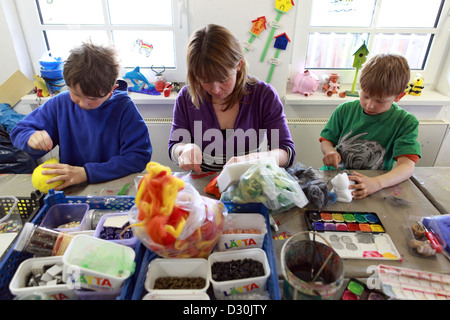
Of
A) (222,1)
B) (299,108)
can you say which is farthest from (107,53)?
(299,108)

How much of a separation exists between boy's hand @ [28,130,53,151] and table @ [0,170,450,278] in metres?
0.13

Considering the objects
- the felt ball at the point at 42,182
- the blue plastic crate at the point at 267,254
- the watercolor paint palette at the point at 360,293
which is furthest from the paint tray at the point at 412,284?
the felt ball at the point at 42,182

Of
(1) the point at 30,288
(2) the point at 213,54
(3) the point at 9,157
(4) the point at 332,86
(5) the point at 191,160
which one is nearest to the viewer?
(1) the point at 30,288

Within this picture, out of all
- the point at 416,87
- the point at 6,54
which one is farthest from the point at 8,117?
the point at 416,87

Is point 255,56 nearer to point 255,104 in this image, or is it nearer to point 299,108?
point 299,108

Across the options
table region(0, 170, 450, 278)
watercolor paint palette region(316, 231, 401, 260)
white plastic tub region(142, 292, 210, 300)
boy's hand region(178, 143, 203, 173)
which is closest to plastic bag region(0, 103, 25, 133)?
table region(0, 170, 450, 278)

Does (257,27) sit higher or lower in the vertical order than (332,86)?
higher

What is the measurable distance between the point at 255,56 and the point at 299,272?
1581 mm

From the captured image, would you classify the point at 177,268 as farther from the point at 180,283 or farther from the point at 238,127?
the point at 238,127

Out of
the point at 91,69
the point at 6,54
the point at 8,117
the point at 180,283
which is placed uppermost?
the point at 91,69

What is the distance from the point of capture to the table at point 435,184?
3.56 ft

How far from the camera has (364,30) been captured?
2.07 metres

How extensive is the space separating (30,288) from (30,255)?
160mm
